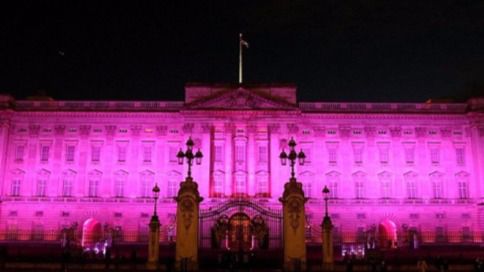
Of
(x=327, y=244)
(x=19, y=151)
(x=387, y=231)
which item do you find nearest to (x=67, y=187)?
(x=19, y=151)

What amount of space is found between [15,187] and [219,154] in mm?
23125

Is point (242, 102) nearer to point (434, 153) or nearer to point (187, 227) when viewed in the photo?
point (434, 153)

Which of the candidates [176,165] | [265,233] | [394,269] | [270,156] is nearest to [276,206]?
[270,156]

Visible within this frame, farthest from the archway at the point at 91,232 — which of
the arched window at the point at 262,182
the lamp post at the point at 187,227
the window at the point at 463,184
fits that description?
the window at the point at 463,184

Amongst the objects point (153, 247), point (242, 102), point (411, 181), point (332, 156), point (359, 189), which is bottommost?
point (153, 247)

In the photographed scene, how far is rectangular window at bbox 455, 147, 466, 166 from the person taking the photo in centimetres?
6494

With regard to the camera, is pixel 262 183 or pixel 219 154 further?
pixel 219 154

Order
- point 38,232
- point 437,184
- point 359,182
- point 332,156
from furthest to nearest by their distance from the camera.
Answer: point 332,156 → point 437,184 → point 359,182 → point 38,232

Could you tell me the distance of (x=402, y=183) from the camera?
64.1 metres

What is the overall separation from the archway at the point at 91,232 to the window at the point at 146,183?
618cm

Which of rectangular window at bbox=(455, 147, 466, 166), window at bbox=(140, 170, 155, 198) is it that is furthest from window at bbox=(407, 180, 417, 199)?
window at bbox=(140, 170, 155, 198)

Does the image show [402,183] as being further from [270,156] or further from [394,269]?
[394,269]

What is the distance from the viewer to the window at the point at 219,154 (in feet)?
209

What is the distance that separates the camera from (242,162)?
63.5m
